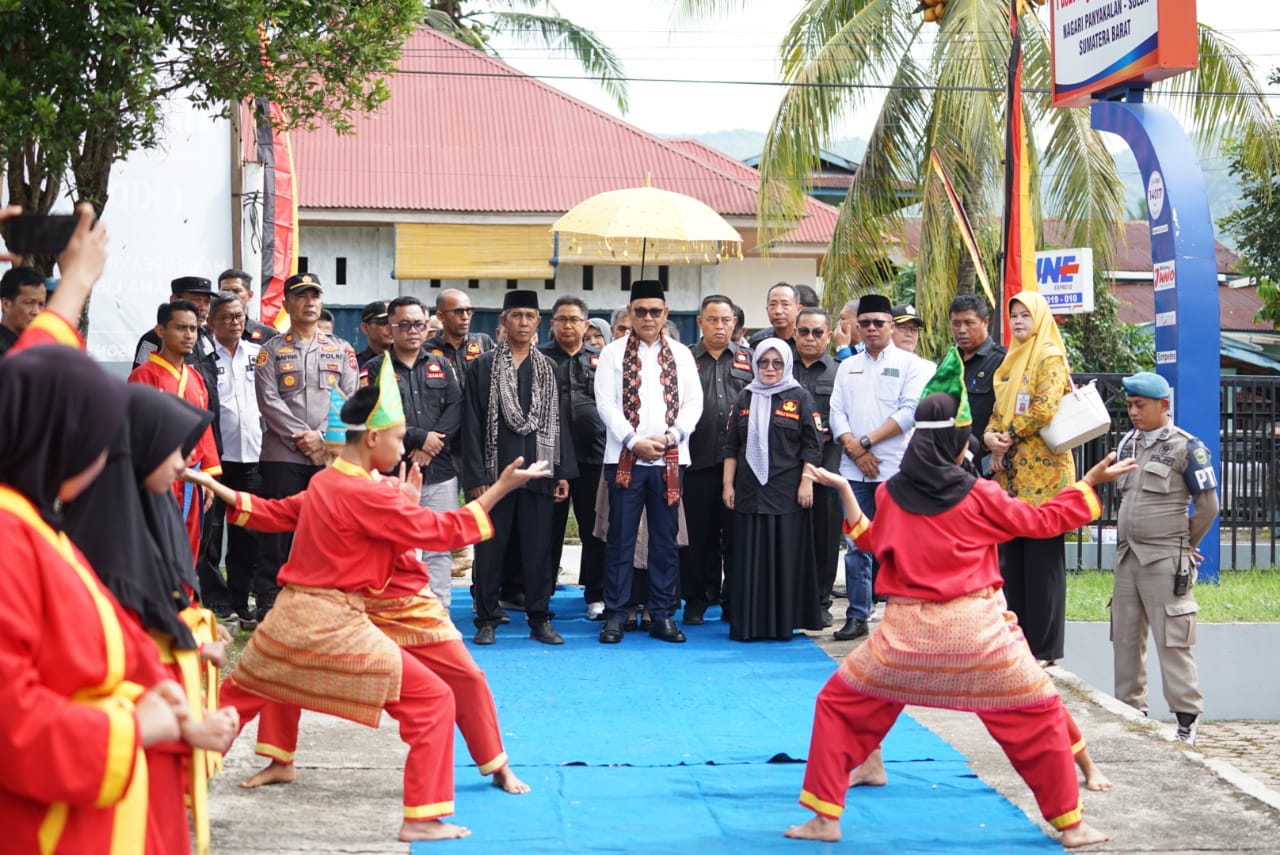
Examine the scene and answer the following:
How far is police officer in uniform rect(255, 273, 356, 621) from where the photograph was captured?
8352 millimetres

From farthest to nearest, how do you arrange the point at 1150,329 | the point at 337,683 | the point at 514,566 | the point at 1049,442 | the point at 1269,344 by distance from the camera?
the point at 1269,344 → the point at 1150,329 → the point at 514,566 → the point at 1049,442 → the point at 337,683

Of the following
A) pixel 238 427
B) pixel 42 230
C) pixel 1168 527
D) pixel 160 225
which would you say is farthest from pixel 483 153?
pixel 42 230

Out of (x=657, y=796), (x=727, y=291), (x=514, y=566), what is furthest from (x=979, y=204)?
(x=657, y=796)

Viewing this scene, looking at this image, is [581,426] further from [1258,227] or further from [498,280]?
[1258,227]

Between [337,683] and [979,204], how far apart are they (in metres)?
15.7

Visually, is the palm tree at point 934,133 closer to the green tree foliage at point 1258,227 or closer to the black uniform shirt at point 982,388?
the green tree foliage at point 1258,227

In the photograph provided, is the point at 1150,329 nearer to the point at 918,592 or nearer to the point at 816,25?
the point at 816,25

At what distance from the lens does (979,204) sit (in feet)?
62.7

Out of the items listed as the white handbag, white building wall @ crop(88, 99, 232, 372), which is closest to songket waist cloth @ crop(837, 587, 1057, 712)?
the white handbag

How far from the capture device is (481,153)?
23578mm

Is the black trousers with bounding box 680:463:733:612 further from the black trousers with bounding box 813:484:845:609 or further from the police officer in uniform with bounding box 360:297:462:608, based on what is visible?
the police officer in uniform with bounding box 360:297:462:608

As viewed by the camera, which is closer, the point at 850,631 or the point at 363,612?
the point at 363,612

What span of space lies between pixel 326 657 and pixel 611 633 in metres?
3.88

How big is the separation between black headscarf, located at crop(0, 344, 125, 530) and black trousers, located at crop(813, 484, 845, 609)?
6.78 metres
